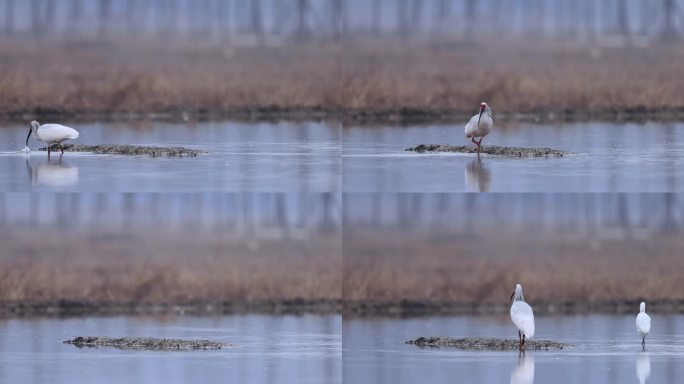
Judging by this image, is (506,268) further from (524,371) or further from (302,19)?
(524,371)

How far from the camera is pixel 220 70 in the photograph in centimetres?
4047

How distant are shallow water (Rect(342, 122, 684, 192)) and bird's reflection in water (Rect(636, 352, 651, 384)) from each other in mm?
1635

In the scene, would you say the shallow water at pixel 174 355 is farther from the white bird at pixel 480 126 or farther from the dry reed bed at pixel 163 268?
the dry reed bed at pixel 163 268

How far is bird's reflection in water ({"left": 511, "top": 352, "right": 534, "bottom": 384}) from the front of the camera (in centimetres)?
1808

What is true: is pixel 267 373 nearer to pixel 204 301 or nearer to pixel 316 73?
pixel 204 301

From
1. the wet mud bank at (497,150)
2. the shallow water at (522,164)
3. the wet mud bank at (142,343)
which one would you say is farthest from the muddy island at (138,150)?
the wet mud bank at (497,150)

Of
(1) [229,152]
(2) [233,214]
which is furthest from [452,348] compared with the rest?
(2) [233,214]

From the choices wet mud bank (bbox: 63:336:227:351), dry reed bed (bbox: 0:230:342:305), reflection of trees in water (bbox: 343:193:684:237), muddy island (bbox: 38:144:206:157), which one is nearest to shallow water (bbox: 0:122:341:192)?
muddy island (bbox: 38:144:206:157)

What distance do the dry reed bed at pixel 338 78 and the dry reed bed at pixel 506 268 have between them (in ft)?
9.29

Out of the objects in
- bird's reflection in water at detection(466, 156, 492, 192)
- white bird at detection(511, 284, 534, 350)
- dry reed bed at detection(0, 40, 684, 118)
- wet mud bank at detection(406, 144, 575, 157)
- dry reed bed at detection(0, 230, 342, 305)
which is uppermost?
dry reed bed at detection(0, 40, 684, 118)

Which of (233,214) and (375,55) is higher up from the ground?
(375,55)

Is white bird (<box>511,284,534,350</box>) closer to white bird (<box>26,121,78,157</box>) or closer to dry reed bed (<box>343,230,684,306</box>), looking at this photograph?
white bird (<box>26,121,78,157</box>)

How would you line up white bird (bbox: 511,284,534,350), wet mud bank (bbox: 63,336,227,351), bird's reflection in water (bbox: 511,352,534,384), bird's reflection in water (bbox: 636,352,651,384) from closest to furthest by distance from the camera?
bird's reflection in water (bbox: 511,352,534,384) → bird's reflection in water (bbox: 636,352,651,384) → white bird (bbox: 511,284,534,350) → wet mud bank (bbox: 63,336,227,351)

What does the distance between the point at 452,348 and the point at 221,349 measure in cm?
271
